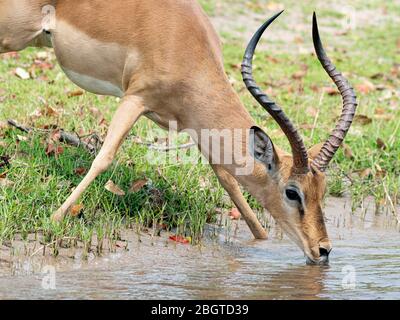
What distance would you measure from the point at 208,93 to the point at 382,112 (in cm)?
456

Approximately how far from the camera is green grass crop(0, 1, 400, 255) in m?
6.90

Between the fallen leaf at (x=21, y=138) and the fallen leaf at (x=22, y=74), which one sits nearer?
the fallen leaf at (x=21, y=138)

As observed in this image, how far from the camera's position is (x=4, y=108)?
8.84m

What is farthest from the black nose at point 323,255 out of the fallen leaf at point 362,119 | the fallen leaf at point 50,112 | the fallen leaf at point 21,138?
the fallen leaf at point 362,119

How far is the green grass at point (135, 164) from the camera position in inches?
272

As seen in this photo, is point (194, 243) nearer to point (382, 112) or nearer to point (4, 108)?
point (4, 108)

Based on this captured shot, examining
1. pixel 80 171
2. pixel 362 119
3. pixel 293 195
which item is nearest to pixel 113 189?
pixel 80 171

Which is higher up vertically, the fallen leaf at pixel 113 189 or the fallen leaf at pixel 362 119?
the fallen leaf at pixel 362 119

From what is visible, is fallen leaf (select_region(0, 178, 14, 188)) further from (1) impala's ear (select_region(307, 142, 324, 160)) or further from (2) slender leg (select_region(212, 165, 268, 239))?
(1) impala's ear (select_region(307, 142, 324, 160))

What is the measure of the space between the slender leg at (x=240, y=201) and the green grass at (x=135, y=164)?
22 centimetres

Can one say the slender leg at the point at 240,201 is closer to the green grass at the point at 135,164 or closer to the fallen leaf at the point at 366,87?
the green grass at the point at 135,164

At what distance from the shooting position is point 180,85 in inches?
275

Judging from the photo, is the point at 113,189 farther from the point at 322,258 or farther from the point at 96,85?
the point at 322,258
